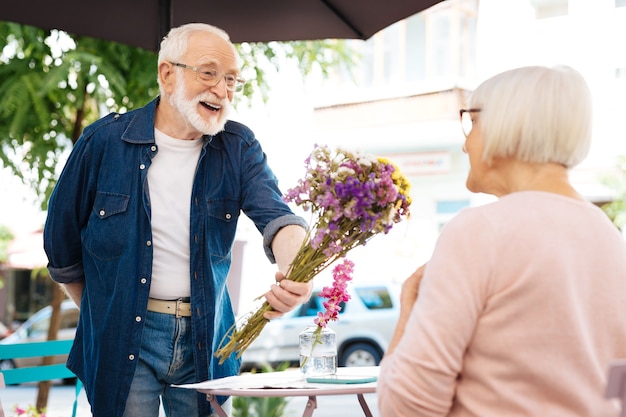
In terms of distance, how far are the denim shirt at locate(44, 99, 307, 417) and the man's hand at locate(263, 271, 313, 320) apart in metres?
0.31

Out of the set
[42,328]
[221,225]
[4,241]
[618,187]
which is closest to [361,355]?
[618,187]

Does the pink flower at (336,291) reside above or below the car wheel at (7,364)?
above

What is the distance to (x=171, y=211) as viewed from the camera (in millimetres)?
2631

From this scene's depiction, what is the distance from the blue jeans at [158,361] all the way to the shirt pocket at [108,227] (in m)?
0.22

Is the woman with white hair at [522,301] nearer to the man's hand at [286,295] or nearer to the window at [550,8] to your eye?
the man's hand at [286,295]

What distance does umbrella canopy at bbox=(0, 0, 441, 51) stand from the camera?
140 inches

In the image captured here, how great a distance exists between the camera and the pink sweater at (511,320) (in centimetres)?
154

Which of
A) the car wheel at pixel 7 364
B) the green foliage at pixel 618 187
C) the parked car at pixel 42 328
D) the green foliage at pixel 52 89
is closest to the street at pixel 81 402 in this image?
the car wheel at pixel 7 364

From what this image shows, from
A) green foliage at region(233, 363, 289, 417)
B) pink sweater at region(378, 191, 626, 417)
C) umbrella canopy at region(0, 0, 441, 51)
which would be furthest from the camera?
green foliage at region(233, 363, 289, 417)

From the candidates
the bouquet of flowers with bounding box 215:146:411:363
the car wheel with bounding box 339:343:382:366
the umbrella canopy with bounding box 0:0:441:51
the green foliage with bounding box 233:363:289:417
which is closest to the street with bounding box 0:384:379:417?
the car wheel with bounding box 339:343:382:366

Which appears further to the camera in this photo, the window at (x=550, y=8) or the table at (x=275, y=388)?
the window at (x=550, y=8)

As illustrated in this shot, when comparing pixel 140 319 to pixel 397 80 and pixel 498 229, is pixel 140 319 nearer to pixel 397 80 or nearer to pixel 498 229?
pixel 498 229

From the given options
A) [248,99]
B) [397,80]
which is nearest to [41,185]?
[248,99]

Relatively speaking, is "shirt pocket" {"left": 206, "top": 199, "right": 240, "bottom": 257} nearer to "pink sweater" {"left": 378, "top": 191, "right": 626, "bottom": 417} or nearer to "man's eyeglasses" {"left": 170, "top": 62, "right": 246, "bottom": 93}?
"man's eyeglasses" {"left": 170, "top": 62, "right": 246, "bottom": 93}
